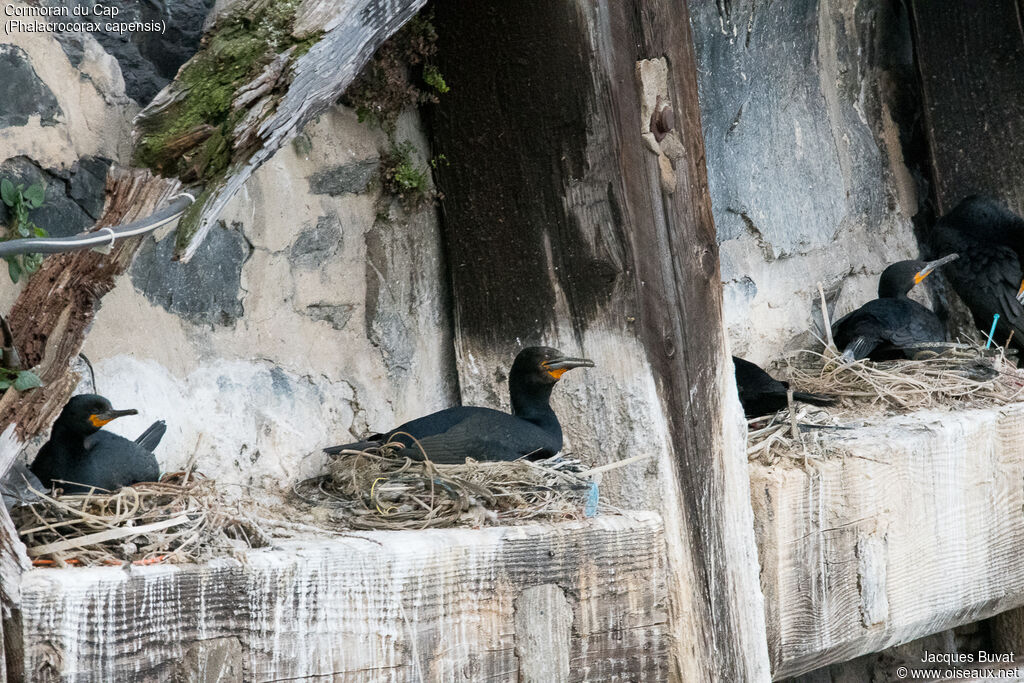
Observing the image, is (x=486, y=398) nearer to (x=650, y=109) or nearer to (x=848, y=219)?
(x=650, y=109)

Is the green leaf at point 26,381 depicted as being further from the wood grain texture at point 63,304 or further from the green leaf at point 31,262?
the green leaf at point 31,262

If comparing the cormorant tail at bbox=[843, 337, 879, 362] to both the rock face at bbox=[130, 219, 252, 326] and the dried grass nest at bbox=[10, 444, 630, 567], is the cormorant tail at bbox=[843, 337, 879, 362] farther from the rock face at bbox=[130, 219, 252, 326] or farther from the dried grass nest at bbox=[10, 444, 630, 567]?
the rock face at bbox=[130, 219, 252, 326]

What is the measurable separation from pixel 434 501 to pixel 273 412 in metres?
0.70

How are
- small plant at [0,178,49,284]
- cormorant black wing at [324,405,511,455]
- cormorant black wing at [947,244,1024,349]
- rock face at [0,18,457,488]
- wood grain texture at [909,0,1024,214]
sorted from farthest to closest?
wood grain texture at [909,0,1024,214]
cormorant black wing at [947,244,1024,349]
cormorant black wing at [324,405,511,455]
rock face at [0,18,457,488]
small plant at [0,178,49,284]

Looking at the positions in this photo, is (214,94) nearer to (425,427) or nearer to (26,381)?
(26,381)

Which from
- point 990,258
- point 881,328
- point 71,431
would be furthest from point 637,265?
point 990,258

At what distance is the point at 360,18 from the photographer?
251 cm

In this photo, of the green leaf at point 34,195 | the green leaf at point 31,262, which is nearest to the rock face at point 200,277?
the green leaf at point 34,195

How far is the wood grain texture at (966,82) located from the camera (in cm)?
505

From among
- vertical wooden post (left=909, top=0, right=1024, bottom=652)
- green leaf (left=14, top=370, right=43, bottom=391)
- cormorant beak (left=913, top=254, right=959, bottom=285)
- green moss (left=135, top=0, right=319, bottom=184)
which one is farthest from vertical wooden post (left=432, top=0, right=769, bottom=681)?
vertical wooden post (left=909, top=0, right=1024, bottom=652)

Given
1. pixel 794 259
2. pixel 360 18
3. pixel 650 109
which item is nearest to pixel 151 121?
pixel 360 18

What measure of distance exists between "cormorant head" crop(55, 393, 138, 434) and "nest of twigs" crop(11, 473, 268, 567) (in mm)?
189

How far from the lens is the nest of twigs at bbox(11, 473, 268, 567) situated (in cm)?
193

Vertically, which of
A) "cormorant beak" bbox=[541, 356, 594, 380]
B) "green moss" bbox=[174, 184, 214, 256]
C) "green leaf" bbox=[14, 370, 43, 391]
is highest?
"green moss" bbox=[174, 184, 214, 256]
